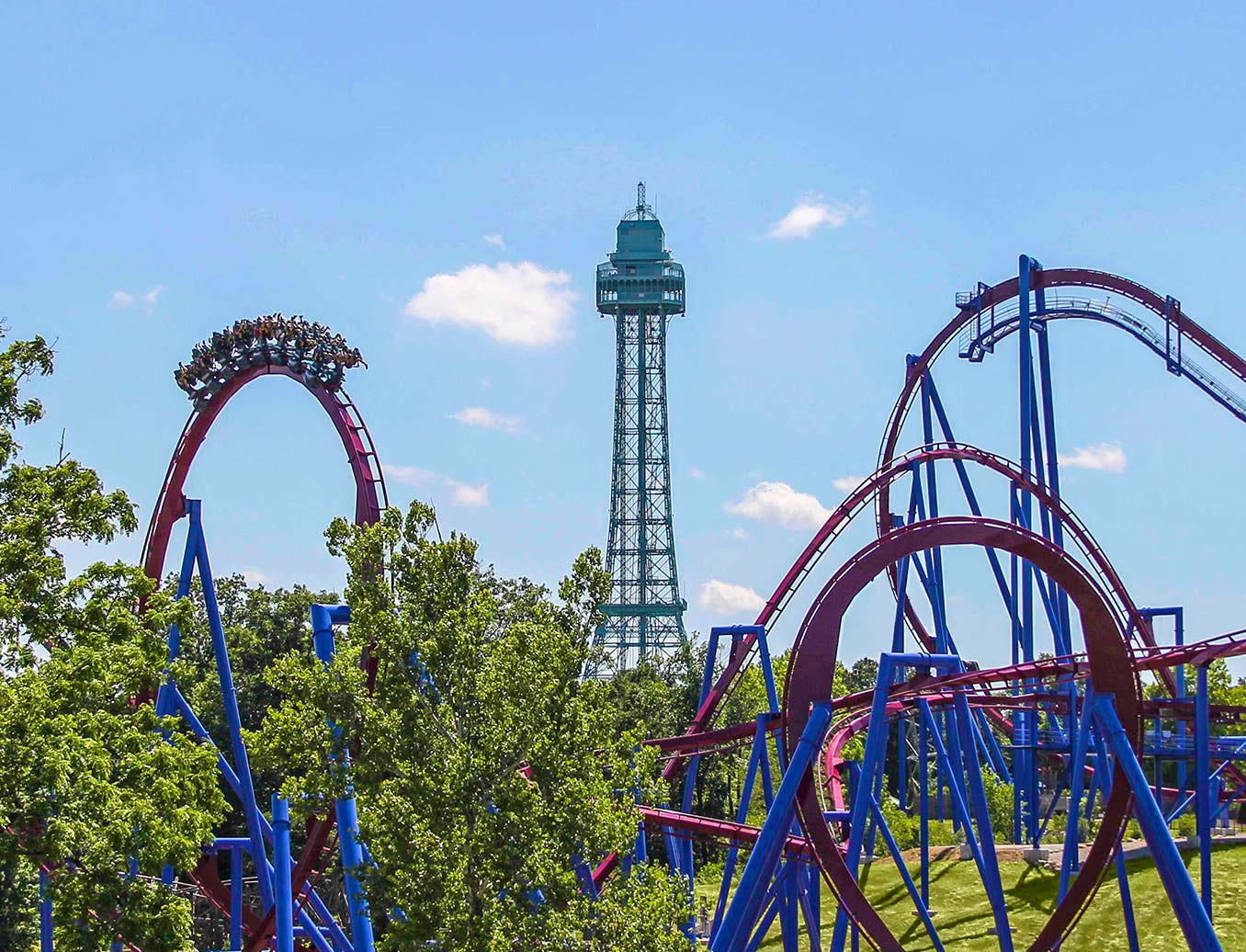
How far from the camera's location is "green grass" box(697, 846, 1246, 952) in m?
22.1

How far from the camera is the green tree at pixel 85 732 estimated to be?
11.7m

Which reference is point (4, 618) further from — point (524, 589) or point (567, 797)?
point (524, 589)

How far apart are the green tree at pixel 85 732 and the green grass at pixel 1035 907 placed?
14278 mm

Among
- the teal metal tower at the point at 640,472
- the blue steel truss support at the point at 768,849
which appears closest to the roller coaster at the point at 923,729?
the blue steel truss support at the point at 768,849

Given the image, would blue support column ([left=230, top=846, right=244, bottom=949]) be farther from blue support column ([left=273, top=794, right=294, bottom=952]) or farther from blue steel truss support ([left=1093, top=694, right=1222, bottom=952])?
blue steel truss support ([left=1093, top=694, right=1222, bottom=952])

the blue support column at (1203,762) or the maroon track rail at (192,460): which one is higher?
the maroon track rail at (192,460)

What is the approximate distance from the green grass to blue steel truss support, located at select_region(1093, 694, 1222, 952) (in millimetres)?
7689

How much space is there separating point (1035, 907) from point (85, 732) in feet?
57.2

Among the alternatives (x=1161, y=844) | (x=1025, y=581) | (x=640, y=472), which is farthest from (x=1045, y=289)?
(x=640, y=472)

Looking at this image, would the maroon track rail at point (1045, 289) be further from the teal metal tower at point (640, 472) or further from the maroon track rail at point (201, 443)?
the teal metal tower at point (640, 472)

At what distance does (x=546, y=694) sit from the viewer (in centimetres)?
1195

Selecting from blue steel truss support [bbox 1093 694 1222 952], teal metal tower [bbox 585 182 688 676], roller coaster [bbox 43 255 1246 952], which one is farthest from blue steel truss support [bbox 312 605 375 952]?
teal metal tower [bbox 585 182 688 676]

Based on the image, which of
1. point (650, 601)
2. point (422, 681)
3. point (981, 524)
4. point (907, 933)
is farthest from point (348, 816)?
point (650, 601)

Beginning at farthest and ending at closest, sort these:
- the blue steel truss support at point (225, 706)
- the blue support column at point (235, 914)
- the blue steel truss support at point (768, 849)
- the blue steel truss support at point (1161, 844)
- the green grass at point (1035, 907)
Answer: the green grass at point (1035, 907) → the blue support column at point (235, 914) → the blue steel truss support at point (225, 706) → the blue steel truss support at point (768, 849) → the blue steel truss support at point (1161, 844)
